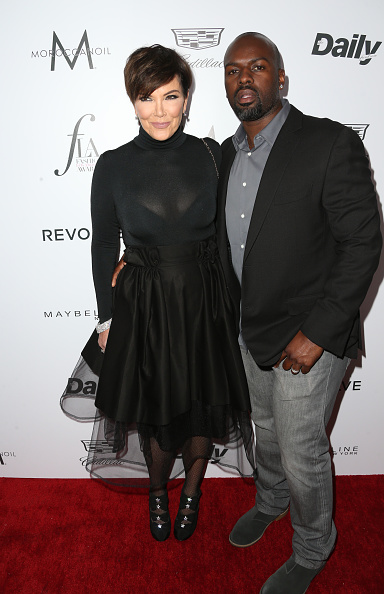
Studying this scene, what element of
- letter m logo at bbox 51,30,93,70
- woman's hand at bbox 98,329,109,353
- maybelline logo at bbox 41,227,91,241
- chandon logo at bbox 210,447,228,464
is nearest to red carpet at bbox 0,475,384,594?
chandon logo at bbox 210,447,228,464

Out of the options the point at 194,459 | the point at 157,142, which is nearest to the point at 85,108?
the point at 157,142

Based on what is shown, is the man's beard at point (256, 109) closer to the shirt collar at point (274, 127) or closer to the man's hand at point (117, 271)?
the shirt collar at point (274, 127)

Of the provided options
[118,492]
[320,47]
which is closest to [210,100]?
[320,47]

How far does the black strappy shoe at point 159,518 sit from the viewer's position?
7.29 feet

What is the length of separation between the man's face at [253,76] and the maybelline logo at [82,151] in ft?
2.70

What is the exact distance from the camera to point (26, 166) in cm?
223

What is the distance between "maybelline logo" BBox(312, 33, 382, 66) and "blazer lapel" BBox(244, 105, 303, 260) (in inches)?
26.3

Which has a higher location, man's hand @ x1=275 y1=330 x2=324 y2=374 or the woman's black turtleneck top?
the woman's black turtleneck top

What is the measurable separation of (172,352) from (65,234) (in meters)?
0.91

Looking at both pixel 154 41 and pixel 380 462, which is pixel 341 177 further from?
pixel 380 462

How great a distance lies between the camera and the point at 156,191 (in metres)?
1.80

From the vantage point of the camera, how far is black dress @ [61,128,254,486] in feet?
5.97

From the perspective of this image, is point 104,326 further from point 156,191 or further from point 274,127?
point 274,127

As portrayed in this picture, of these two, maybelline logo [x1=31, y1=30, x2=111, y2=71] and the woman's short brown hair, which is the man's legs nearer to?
the woman's short brown hair
